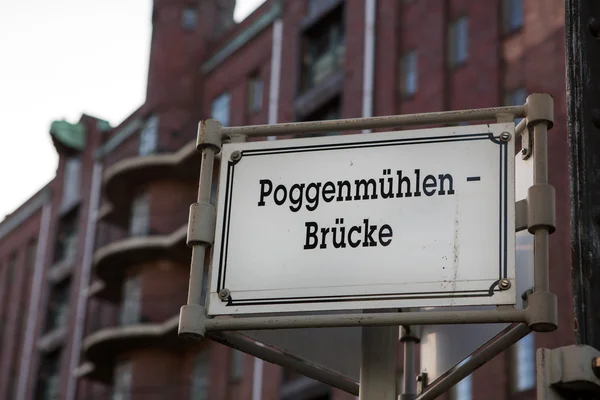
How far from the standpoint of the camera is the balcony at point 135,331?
1581 inches

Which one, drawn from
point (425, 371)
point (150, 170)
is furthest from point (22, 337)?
point (425, 371)

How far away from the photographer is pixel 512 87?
2941 centimetres

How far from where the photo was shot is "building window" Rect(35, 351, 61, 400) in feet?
159

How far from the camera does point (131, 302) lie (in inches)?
1647

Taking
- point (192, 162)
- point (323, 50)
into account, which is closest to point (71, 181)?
point (192, 162)

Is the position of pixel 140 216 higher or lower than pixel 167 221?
higher

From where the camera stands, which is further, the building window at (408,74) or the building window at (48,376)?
the building window at (48,376)

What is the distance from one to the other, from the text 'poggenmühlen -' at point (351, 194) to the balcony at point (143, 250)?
34860 millimetres

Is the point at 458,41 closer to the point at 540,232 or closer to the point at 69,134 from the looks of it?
the point at 69,134

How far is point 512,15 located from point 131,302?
55.6ft

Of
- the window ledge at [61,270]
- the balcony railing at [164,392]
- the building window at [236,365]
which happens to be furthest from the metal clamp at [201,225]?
the window ledge at [61,270]

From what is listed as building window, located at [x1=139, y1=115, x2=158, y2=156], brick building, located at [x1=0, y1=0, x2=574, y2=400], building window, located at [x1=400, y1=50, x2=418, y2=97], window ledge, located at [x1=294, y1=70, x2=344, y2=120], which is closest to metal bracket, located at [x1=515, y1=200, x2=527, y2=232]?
brick building, located at [x1=0, y1=0, x2=574, y2=400]

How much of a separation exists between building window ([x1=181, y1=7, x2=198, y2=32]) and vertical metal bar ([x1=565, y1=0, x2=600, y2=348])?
41.0 m

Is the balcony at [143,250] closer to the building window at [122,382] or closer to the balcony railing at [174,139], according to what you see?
the balcony railing at [174,139]
